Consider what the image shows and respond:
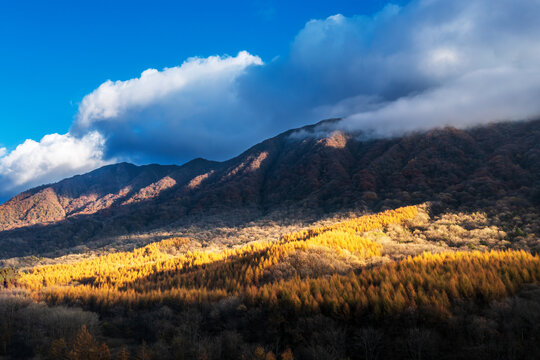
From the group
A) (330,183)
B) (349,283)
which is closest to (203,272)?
(349,283)

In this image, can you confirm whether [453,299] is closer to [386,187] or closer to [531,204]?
[531,204]

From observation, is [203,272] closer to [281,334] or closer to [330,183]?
[281,334]

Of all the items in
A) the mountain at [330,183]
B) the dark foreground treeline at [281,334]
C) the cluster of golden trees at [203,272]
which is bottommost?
the cluster of golden trees at [203,272]

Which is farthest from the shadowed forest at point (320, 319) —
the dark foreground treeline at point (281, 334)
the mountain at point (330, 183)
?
the mountain at point (330, 183)

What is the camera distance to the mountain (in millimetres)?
41781

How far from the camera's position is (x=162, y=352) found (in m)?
6.74

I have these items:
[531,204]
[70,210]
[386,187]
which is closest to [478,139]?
[386,187]

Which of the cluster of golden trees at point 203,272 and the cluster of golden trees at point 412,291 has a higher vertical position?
the cluster of golden trees at point 412,291

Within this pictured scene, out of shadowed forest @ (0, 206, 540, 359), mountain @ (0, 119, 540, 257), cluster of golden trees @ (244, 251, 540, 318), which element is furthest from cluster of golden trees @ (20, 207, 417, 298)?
mountain @ (0, 119, 540, 257)

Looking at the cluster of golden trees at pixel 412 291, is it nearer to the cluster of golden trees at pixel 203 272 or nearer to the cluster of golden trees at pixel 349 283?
the cluster of golden trees at pixel 349 283

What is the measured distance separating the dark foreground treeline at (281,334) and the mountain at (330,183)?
2942 centimetres

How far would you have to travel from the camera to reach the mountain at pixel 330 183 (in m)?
41.8

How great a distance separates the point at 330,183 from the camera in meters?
64.2

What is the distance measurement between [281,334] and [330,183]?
58.4 meters
